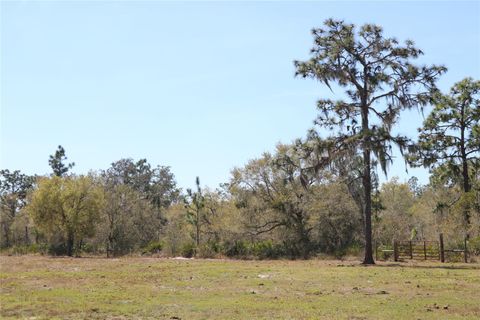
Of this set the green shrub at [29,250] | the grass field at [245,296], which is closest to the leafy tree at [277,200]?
the grass field at [245,296]

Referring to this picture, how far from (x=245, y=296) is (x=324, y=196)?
26.2 metres

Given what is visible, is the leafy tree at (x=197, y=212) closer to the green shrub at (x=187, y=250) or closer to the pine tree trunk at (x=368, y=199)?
the green shrub at (x=187, y=250)

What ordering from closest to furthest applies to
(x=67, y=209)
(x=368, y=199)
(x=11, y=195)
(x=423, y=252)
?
(x=368, y=199), (x=423, y=252), (x=67, y=209), (x=11, y=195)

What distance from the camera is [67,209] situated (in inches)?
1924

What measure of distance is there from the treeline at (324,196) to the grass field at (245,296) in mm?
9678

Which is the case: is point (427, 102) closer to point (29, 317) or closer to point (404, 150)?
point (404, 150)

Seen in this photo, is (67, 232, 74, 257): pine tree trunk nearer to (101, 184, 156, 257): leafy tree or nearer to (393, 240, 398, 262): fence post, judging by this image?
(101, 184, 156, 257): leafy tree

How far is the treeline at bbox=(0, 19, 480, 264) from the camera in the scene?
2812 cm

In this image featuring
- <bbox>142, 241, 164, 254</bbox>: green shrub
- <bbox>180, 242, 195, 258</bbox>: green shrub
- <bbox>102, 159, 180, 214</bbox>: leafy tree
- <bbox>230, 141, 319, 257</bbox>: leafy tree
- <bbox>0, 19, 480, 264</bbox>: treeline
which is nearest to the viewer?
<bbox>0, 19, 480, 264</bbox>: treeline

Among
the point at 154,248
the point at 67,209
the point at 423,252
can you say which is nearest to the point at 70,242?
the point at 67,209

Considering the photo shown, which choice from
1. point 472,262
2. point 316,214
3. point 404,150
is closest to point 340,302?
point 404,150

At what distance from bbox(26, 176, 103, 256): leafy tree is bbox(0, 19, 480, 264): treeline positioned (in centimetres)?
10

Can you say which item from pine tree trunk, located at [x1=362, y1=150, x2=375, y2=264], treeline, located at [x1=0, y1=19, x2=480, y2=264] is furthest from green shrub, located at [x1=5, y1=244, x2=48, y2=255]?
pine tree trunk, located at [x1=362, y1=150, x2=375, y2=264]

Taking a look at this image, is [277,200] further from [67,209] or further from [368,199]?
[67,209]
